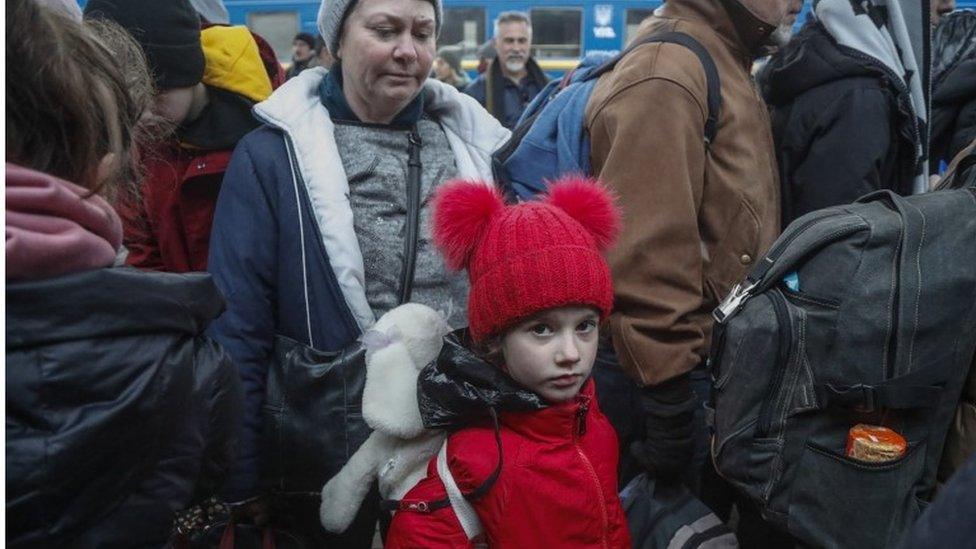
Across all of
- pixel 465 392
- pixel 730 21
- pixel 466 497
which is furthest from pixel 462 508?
pixel 730 21

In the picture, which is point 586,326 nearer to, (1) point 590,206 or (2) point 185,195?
(1) point 590,206

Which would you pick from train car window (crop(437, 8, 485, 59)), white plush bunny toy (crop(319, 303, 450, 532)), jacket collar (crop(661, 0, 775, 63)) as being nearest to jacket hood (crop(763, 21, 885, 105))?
jacket collar (crop(661, 0, 775, 63))

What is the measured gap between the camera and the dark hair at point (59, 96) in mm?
1066

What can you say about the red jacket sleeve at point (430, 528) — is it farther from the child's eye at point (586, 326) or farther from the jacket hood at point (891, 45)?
the jacket hood at point (891, 45)

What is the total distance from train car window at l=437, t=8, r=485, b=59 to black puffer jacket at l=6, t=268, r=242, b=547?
1118cm

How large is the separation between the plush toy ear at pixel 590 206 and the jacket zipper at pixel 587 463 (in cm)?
37

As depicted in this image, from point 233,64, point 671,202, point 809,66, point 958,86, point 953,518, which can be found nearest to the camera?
point 953,518

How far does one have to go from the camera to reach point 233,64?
2.52 meters

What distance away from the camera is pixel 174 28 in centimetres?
233

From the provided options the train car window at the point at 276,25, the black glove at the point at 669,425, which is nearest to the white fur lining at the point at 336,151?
the black glove at the point at 669,425

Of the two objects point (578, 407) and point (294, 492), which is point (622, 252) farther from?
point (294, 492)

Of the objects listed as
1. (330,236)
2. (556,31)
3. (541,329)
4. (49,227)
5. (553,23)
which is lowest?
(556,31)

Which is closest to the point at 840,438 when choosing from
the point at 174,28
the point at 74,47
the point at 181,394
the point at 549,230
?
the point at 549,230

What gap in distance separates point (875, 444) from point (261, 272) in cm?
141
